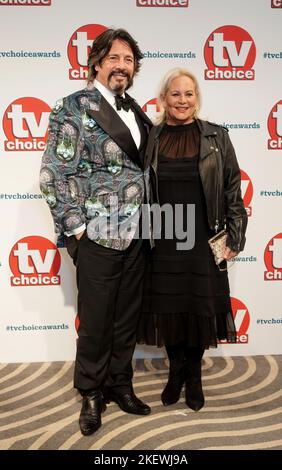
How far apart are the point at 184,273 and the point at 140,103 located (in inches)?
40.7

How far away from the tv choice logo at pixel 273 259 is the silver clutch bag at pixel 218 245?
747 millimetres

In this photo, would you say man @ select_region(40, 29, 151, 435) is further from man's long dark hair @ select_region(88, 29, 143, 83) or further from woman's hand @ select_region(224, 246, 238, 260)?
woman's hand @ select_region(224, 246, 238, 260)

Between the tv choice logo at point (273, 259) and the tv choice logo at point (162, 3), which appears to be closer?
the tv choice logo at point (162, 3)

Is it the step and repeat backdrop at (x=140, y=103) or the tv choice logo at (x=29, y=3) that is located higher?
the tv choice logo at (x=29, y=3)

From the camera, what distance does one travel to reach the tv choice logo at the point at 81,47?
7.89ft

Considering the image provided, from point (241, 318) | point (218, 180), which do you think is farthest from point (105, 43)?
point (241, 318)

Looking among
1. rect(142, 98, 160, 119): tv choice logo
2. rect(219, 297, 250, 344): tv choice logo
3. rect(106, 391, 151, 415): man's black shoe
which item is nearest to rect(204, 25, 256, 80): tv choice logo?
rect(142, 98, 160, 119): tv choice logo

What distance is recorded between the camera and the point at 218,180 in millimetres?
2012

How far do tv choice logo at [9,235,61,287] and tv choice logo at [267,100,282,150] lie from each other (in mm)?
1410

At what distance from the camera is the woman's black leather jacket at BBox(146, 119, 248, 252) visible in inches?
78.1

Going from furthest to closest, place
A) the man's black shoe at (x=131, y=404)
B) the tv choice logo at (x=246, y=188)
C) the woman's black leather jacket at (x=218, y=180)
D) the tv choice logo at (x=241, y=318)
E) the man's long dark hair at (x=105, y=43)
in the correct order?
the tv choice logo at (x=241, y=318) < the tv choice logo at (x=246, y=188) < the man's black shoe at (x=131, y=404) < the woman's black leather jacket at (x=218, y=180) < the man's long dark hair at (x=105, y=43)

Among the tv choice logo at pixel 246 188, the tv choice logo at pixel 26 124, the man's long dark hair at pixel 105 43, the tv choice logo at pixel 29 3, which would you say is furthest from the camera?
the tv choice logo at pixel 246 188

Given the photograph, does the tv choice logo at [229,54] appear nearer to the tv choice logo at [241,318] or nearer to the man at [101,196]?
the man at [101,196]

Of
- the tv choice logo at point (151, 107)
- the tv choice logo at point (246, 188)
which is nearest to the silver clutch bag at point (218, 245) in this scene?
the tv choice logo at point (246, 188)
